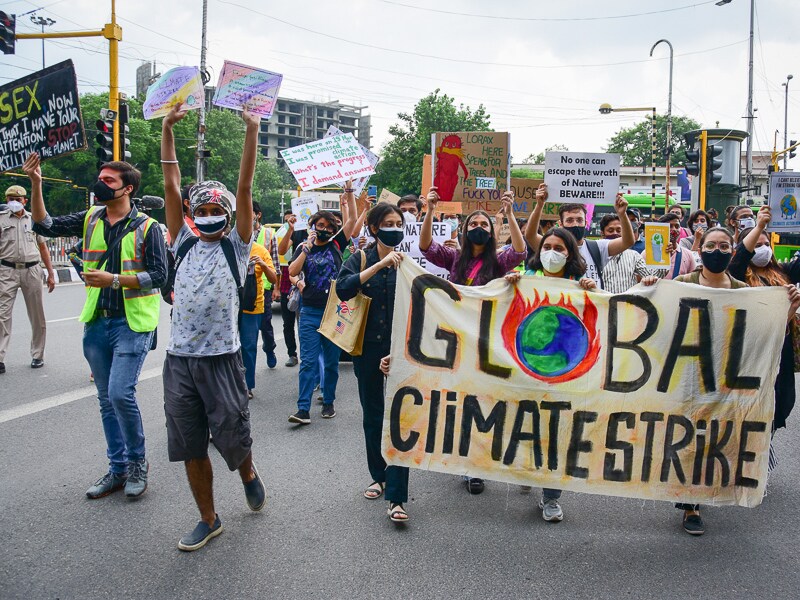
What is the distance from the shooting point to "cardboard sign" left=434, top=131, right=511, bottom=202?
24.3 feet

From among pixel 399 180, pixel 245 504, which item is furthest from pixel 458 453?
pixel 399 180

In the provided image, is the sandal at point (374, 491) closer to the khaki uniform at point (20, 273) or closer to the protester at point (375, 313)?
the protester at point (375, 313)

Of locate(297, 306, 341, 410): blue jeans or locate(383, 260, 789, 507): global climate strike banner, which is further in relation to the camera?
locate(297, 306, 341, 410): blue jeans

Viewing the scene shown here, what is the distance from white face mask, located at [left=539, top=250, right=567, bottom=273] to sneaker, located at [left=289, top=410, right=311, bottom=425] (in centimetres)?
270

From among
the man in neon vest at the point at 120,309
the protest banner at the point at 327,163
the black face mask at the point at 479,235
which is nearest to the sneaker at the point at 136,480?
the man in neon vest at the point at 120,309

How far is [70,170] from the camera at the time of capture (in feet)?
141

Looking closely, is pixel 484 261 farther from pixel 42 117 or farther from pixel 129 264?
pixel 42 117

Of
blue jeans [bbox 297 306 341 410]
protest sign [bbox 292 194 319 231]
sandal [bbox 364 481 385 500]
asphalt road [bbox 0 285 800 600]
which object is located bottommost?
asphalt road [bbox 0 285 800 600]

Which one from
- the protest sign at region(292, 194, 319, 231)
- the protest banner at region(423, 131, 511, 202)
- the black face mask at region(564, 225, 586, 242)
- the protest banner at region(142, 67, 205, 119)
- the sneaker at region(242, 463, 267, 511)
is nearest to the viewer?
the sneaker at region(242, 463, 267, 511)

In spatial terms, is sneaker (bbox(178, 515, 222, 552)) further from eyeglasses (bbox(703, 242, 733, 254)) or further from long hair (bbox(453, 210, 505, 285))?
eyeglasses (bbox(703, 242, 733, 254))

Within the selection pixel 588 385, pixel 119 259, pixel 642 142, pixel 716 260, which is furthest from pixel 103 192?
pixel 642 142

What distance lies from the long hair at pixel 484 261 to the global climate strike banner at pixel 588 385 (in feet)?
1.50

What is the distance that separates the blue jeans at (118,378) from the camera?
425 centimetres

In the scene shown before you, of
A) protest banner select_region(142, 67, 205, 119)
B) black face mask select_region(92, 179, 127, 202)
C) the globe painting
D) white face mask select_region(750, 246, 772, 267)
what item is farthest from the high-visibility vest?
white face mask select_region(750, 246, 772, 267)
